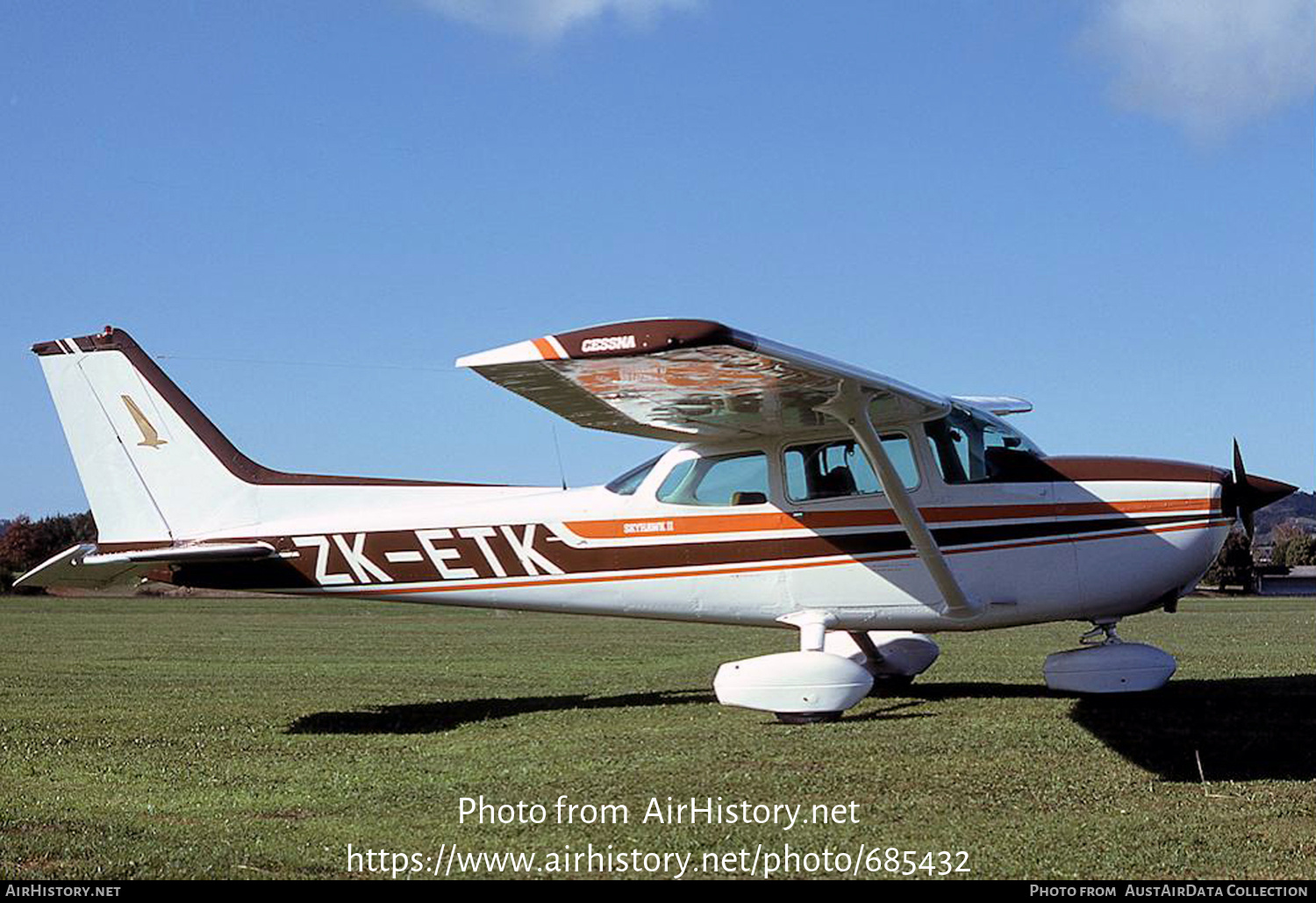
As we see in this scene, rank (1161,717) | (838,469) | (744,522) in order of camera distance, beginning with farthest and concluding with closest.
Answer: (744,522) < (838,469) < (1161,717)

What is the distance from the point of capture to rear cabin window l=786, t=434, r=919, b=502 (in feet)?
35.2

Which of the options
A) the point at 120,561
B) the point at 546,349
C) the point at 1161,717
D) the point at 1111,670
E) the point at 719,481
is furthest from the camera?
the point at 120,561

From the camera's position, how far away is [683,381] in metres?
9.09

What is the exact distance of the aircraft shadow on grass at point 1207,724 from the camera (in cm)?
790

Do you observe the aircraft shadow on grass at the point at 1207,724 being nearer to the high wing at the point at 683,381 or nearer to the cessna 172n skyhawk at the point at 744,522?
the cessna 172n skyhawk at the point at 744,522

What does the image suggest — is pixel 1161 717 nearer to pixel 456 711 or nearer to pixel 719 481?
pixel 719 481

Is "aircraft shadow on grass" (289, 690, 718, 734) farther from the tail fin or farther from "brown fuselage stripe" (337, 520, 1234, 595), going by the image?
the tail fin

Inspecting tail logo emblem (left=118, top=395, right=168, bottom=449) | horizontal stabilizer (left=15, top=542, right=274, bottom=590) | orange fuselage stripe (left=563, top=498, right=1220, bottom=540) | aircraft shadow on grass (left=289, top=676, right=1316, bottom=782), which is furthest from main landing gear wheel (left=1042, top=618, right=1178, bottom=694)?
tail logo emblem (left=118, top=395, right=168, bottom=449)

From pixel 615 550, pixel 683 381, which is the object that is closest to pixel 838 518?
pixel 615 550

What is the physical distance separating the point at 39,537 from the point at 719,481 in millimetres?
67594

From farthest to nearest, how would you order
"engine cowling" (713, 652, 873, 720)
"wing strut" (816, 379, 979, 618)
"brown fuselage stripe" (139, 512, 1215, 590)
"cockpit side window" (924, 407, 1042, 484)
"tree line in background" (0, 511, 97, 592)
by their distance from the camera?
1. "tree line in background" (0, 511, 97, 592)
2. "cockpit side window" (924, 407, 1042, 484)
3. "brown fuselage stripe" (139, 512, 1215, 590)
4. "engine cowling" (713, 652, 873, 720)
5. "wing strut" (816, 379, 979, 618)

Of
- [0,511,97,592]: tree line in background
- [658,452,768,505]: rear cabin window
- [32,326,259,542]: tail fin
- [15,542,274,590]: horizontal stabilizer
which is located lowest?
[0,511,97,592]: tree line in background

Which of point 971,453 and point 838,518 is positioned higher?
point 971,453

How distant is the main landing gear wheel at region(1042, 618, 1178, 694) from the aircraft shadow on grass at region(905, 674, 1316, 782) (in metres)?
0.17
